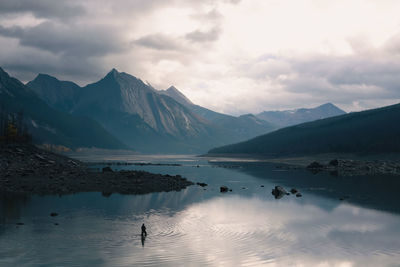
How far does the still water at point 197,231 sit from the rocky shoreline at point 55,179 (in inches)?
272

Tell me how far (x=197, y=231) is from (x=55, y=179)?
5263cm

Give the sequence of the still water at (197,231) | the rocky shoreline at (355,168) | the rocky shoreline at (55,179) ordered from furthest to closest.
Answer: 1. the rocky shoreline at (355,168)
2. the rocky shoreline at (55,179)
3. the still water at (197,231)

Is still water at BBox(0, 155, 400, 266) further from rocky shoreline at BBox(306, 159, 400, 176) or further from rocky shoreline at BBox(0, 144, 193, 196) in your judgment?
rocky shoreline at BBox(306, 159, 400, 176)

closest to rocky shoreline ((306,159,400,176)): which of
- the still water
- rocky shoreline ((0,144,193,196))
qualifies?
the still water

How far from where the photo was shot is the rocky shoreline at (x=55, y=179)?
259ft

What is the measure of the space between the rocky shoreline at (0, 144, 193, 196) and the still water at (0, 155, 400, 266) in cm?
692

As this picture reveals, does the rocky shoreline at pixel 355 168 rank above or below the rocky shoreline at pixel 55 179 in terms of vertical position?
below

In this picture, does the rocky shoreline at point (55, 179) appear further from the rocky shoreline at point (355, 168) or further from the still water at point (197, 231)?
the rocky shoreline at point (355, 168)

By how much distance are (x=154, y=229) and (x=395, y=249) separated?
26.9 metres

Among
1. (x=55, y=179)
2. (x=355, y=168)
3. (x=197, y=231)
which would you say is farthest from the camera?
(x=355, y=168)

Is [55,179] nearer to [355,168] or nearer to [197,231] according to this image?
[197,231]

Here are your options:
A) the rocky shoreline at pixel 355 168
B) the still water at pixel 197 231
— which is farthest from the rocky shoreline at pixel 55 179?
the rocky shoreline at pixel 355 168

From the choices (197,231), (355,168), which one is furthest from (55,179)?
(355,168)

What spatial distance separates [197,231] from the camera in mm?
46469
